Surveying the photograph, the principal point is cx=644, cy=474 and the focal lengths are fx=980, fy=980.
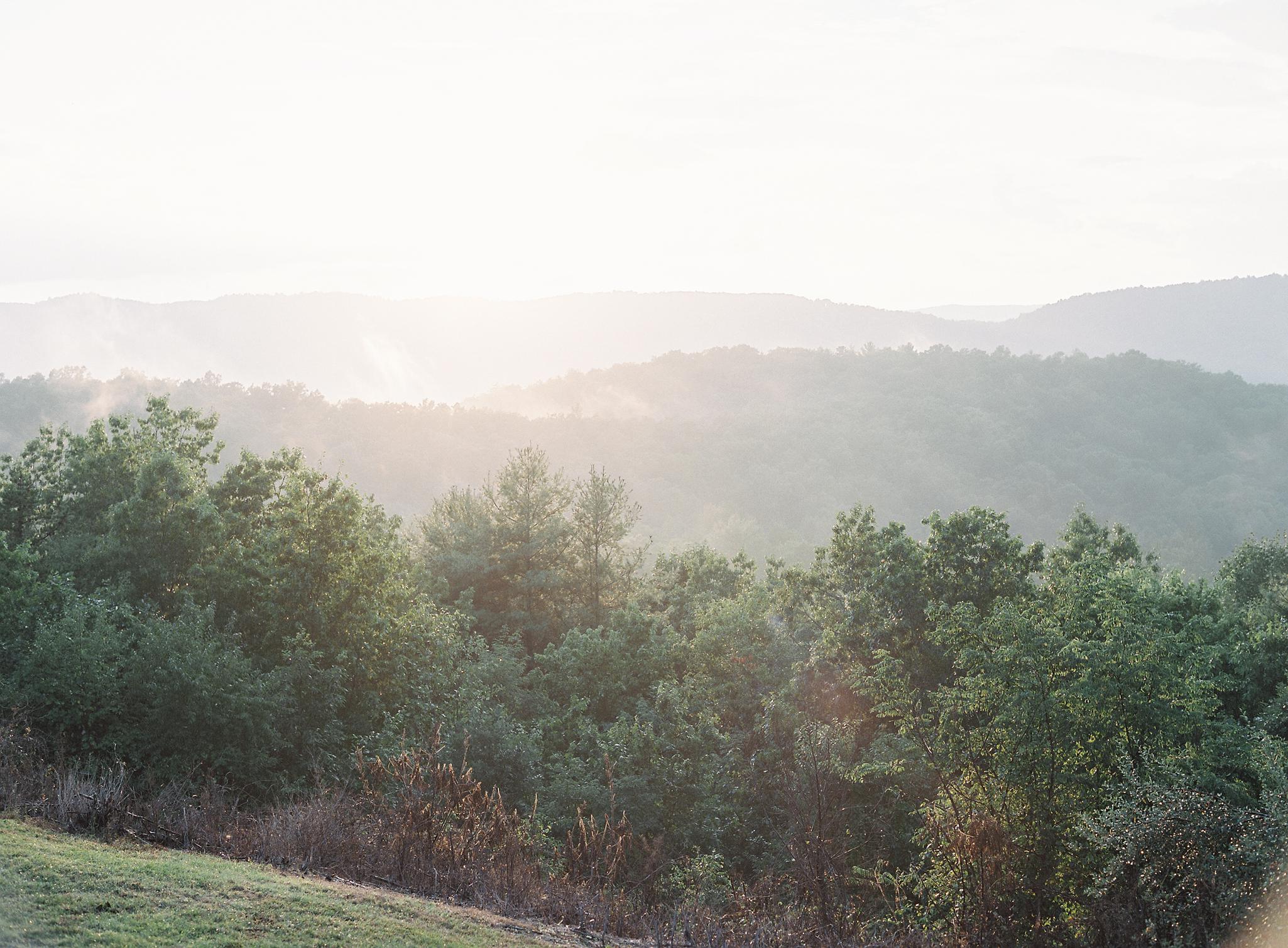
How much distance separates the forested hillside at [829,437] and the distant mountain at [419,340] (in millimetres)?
11647

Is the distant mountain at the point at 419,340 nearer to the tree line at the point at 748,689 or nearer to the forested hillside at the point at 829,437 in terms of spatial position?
the forested hillside at the point at 829,437

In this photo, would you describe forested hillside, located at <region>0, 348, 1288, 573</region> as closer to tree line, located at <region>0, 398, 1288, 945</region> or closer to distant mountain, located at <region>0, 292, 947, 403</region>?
distant mountain, located at <region>0, 292, 947, 403</region>

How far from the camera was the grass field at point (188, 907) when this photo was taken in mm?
8406

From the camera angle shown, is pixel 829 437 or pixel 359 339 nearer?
pixel 829 437

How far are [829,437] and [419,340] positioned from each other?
71.4 meters

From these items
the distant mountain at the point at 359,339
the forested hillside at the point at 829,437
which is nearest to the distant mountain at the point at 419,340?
the distant mountain at the point at 359,339

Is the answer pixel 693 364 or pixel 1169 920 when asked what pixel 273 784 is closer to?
pixel 1169 920

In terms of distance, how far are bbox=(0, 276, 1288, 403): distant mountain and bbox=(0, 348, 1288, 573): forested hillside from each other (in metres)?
11.6

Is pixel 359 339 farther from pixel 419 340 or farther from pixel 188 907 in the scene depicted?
pixel 188 907

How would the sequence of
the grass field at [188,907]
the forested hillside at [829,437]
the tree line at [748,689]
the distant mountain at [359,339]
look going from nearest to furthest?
the grass field at [188,907]
the tree line at [748,689]
the forested hillside at [829,437]
the distant mountain at [359,339]

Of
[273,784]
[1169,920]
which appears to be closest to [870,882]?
[1169,920]

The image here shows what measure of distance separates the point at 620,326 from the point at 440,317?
124 feet

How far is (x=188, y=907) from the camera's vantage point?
9148 millimetres

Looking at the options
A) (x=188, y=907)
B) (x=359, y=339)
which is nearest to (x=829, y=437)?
(x=359, y=339)
